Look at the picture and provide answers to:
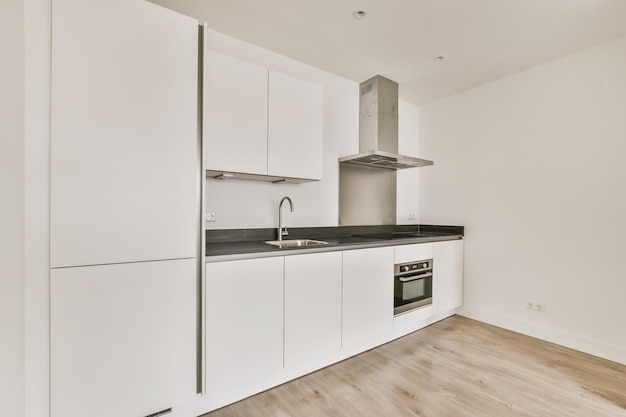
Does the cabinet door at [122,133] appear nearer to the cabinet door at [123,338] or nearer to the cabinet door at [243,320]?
the cabinet door at [123,338]

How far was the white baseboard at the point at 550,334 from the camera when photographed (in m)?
2.28

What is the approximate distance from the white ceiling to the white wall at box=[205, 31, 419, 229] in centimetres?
10

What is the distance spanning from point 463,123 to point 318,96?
2022 millimetres

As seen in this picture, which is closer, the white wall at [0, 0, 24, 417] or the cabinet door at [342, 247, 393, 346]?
the white wall at [0, 0, 24, 417]

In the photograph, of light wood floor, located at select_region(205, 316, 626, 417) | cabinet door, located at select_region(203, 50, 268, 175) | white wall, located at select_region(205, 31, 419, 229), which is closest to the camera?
light wood floor, located at select_region(205, 316, 626, 417)

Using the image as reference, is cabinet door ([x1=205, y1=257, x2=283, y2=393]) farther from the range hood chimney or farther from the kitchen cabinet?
the range hood chimney

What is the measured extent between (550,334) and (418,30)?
115 inches

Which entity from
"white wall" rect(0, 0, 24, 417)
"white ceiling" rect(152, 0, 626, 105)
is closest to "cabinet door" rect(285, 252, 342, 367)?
"white wall" rect(0, 0, 24, 417)

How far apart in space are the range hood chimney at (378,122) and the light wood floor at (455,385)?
1.80 m

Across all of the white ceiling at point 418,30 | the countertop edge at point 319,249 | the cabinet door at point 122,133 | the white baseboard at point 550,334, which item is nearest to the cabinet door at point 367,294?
the countertop edge at point 319,249

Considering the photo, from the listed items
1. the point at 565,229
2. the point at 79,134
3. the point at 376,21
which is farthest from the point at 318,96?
the point at 565,229

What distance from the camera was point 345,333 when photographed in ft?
7.08

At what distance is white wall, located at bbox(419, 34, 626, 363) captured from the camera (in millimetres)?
2322

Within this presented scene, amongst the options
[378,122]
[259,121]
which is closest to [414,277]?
[378,122]
